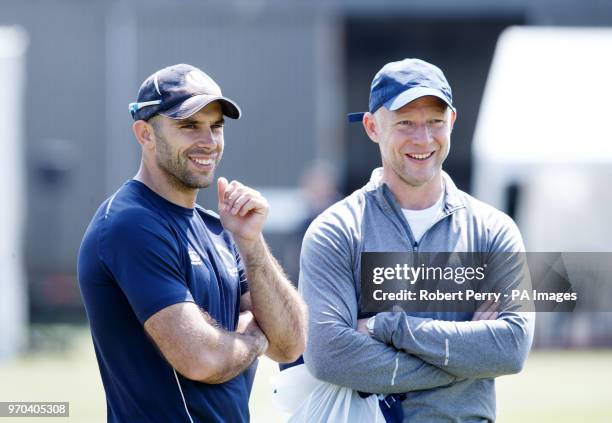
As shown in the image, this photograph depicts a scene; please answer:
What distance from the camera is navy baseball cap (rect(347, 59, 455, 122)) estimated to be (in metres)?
3.71

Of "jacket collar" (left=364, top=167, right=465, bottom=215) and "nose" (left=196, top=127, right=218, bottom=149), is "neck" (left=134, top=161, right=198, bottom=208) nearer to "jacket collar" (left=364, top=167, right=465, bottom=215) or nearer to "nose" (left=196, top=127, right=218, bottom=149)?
"nose" (left=196, top=127, right=218, bottom=149)

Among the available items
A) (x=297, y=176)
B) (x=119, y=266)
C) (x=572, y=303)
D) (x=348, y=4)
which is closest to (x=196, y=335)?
(x=119, y=266)

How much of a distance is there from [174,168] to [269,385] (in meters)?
4.53

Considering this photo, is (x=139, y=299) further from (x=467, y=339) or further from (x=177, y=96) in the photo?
(x=467, y=339)

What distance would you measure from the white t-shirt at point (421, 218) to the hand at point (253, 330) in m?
0.62

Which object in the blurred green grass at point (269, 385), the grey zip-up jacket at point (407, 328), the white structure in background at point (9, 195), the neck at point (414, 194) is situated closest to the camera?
the grey zip-up jacket at point (407, 328)

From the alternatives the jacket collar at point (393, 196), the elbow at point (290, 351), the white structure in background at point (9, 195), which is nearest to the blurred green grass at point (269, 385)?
the white structure in background at point (9, 195)

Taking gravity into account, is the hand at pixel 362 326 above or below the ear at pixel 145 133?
below

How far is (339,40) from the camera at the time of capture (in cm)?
2119

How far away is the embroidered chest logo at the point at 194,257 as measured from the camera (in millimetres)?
3522

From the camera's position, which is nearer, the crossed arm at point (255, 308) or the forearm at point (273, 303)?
the crossed arm at point (255, 308)

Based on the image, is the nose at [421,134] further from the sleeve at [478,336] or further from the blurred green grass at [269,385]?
the blurred green grass at [269,385]

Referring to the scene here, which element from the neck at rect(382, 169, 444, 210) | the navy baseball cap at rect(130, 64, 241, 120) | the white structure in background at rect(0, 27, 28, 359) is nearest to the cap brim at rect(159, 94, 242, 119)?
the navy baseball cap at rect(130, 64, 241, 120)

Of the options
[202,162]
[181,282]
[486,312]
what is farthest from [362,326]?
[202,162]
